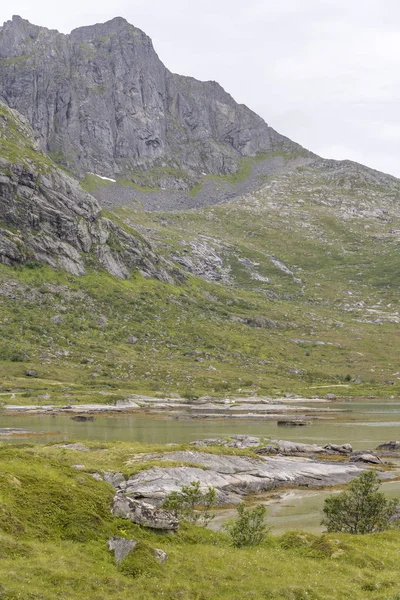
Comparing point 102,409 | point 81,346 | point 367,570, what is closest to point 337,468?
point 367,570

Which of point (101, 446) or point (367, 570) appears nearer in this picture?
point (367, 570)

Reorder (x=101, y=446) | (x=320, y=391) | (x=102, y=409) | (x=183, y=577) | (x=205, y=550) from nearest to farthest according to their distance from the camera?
(x=183, y=577) → (x=205, y=550) → (x=101, y=446) → (x=102, y=409) → (x=320, y=391)

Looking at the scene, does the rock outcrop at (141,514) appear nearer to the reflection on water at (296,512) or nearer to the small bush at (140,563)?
the small bush at (140,563)

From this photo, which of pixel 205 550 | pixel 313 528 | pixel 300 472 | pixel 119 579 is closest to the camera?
Result: pixel 119 579

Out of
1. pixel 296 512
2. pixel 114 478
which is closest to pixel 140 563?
pixel 114 478

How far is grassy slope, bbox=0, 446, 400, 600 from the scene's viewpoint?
20641 mm

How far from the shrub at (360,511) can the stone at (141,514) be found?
17162 mm

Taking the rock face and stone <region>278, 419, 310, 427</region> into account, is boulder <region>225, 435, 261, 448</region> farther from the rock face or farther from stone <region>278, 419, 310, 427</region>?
stone <region>278, 419, 310, 427</region>

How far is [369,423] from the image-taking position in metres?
118

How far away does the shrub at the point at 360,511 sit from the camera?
127 ft

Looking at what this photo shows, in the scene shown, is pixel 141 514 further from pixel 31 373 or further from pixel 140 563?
pixel 31 373

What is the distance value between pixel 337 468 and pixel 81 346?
134535 mm

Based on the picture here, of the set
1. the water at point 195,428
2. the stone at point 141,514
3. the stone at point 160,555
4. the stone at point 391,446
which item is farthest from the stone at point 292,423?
the stone at point 160,555

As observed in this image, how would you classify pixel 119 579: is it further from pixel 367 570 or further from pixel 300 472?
pixel 300 472
